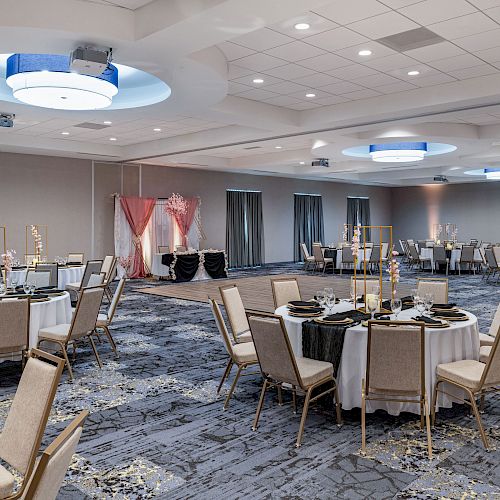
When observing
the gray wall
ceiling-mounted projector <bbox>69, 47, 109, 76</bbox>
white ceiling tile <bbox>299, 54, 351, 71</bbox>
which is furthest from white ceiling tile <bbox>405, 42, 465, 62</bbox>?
the gray wall

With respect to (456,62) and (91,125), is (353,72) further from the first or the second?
(91,125)

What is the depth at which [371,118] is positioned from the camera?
831cm

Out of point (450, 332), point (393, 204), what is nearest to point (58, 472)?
point (450, 332)

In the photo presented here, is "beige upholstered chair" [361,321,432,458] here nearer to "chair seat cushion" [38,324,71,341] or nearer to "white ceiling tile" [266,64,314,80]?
"chair seat cushion" [38,324,71,341]

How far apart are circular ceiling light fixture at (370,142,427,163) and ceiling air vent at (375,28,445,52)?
655 centimetres

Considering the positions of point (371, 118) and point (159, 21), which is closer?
point (159, 21)

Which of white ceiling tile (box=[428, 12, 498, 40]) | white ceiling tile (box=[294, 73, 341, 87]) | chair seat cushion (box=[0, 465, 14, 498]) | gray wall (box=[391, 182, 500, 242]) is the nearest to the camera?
chair seat cushion (box=[0, 465, 14, 498])

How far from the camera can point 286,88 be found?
7535mm

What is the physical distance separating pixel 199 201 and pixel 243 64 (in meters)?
10.2

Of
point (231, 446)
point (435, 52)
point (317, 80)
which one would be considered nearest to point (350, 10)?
point (435, 52)

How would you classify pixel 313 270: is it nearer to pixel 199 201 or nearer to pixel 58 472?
pixel 199 201

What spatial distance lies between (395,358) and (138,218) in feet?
39.6

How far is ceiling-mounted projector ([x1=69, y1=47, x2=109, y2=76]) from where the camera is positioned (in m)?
4.74

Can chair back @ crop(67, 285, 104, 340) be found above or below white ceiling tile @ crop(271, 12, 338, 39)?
below
